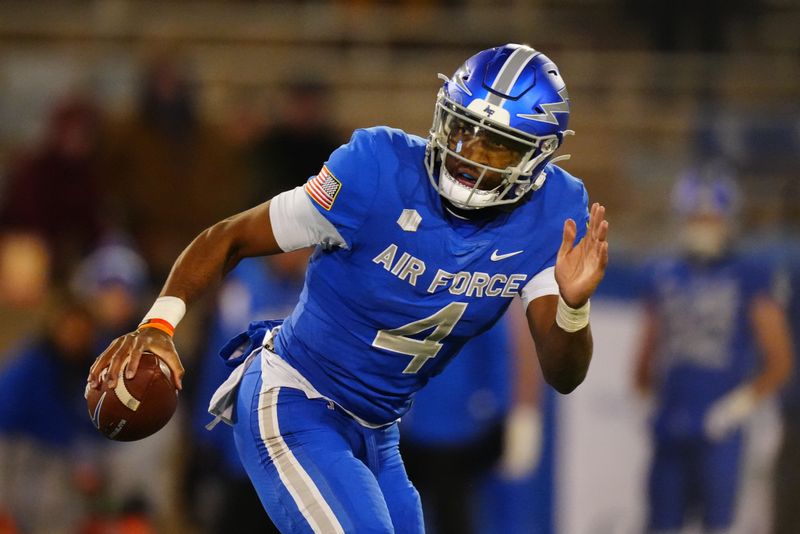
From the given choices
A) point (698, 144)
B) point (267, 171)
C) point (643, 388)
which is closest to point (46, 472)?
point (267, 171)

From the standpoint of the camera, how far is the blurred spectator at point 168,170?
7.75m

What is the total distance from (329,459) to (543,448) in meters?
3.56

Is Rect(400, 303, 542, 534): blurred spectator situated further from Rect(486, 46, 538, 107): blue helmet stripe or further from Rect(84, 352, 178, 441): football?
Rect(84, 352, 178, 441): football

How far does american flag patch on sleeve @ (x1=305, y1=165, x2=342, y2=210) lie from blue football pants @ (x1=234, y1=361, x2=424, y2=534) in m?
0.50

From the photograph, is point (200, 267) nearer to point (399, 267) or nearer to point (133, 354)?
point (133, 354)

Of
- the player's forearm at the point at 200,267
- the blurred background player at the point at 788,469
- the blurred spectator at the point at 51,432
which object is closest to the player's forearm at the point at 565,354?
the player's forearm at the point at 200,267

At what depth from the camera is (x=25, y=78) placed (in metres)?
8.66

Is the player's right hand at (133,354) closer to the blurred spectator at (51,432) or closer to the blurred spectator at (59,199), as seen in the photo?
the blurred spectator at (51,432)

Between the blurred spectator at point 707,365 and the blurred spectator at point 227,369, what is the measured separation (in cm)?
180

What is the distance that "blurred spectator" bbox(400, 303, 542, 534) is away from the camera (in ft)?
19.9

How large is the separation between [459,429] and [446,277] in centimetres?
278

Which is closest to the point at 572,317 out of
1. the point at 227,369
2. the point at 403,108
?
the point at 227,369

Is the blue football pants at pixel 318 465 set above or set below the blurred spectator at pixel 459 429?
above

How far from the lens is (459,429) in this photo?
20.0 feet
